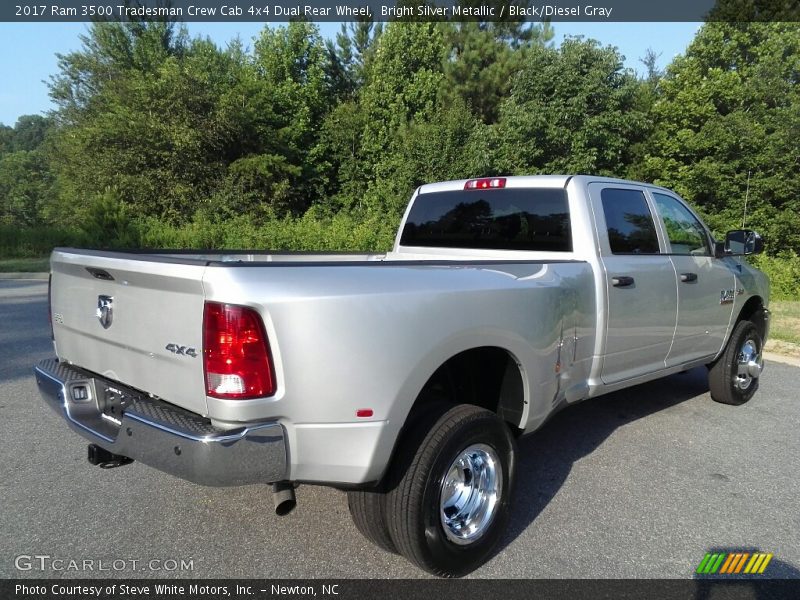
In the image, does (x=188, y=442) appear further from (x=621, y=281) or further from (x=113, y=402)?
(x=621, y=281)

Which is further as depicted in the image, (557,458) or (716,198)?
(716,198)

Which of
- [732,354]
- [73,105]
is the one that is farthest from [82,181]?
[732,354]

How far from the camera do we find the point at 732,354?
17.3ft

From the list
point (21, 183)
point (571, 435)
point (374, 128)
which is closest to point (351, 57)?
point (374, 128)

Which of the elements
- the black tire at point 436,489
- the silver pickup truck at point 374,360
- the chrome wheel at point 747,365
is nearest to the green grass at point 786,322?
the chrome wheel at point 747,365

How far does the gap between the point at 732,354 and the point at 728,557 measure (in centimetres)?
280

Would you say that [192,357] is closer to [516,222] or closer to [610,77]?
[516,222]

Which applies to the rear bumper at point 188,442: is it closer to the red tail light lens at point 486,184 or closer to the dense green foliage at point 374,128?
the red tail light lens at point 486,184

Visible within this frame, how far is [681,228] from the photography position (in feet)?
15.6

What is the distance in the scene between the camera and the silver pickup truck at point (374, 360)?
85.4 inches

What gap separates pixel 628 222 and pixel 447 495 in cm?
253

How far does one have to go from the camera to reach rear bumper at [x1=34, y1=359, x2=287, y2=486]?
214 cm

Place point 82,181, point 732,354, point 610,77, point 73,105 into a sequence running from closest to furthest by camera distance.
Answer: point 732,354 < point 610,77 < point 82,181 < point 73,105

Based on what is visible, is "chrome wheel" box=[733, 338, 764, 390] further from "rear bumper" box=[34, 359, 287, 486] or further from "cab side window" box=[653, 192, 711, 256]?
"rear bumper" box=[34, 359, 287, 486]
